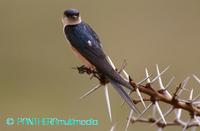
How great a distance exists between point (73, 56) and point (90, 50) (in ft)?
21.8

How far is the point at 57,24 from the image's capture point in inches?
464

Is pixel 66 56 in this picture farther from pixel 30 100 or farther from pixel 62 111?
pixel 62 111

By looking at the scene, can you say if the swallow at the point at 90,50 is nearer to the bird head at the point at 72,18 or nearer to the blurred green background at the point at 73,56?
the bird head at the point at 72,18

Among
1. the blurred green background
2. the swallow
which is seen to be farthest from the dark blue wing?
the blurred green background

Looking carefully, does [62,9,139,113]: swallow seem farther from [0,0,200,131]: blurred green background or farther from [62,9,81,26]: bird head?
[0,0,200,131]: blurred green background

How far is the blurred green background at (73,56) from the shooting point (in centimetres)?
900

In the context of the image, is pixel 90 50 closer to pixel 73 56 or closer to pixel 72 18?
pixel 72 18

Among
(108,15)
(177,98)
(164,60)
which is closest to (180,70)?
(164,60)

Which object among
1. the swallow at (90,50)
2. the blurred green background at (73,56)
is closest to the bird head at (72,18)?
the swallow at (90,50)

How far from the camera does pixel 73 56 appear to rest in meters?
10.4

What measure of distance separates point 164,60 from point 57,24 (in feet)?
6.86

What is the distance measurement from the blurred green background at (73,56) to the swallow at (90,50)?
3362mm

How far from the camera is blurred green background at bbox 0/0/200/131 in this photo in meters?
9.00

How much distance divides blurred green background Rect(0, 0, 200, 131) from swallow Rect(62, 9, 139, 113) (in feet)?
11.0
